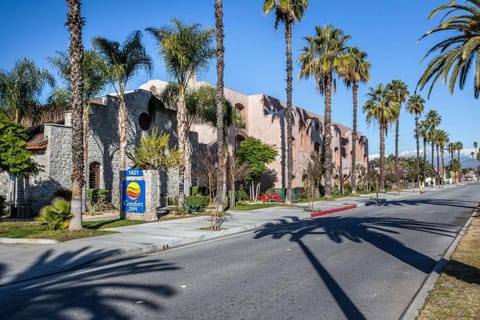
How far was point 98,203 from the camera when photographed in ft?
73.5

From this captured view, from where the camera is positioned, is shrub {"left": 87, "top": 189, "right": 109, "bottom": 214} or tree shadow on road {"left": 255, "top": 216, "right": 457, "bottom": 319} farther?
shrub {"left": 87, "top": 189, "right": 109, "bottom": 214}

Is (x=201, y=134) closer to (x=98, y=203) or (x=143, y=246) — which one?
(x=98, y=203)

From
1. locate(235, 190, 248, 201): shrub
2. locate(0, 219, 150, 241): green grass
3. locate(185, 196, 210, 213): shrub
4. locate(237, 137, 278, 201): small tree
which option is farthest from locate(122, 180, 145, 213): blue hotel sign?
locate(237, 137, 278, 201): small tree

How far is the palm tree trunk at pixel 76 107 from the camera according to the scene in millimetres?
13828

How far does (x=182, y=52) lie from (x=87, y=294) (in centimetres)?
1819

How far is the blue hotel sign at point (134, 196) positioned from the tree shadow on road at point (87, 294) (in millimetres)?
8878

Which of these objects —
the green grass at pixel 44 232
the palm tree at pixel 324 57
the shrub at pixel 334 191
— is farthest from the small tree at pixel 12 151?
the shrub at pixel 334 191

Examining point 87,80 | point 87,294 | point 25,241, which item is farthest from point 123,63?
point 87,294

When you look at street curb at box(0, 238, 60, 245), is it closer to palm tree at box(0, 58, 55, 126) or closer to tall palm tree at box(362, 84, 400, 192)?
palm tree at box(0, 58, 55, 126)

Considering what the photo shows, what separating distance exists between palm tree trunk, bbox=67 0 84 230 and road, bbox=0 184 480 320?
171 inches

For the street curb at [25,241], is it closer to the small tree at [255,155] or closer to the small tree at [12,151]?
the small tree at [12,151]

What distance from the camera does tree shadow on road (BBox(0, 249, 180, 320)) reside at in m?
5.85

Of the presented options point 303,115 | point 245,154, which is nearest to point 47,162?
point 245,154

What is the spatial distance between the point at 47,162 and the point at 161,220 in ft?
22.4
